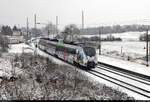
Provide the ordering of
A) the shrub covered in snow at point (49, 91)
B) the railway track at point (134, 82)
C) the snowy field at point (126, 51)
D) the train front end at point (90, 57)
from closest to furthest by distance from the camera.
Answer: the shrub covered in snow at point (49, 91) → the railway track at point (134, 82) → the train front end at point (90, 57) → the snowy field at point (126, 51)

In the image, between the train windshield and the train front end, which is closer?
the train front end

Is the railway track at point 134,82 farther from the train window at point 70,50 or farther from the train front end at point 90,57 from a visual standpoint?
the train window at point 70,50

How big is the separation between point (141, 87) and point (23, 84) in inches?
379

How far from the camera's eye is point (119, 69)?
71.4ft

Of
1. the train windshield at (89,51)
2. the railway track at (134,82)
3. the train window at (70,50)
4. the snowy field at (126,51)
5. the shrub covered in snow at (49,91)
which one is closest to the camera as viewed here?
the shrub covered in snow at (49,91)

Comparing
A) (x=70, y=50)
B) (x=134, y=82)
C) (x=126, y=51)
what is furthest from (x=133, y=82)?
(x=126, y=51)

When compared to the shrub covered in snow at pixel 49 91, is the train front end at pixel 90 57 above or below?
above

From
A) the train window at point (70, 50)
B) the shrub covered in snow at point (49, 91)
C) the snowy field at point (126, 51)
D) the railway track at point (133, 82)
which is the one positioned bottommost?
the railway track at point (133, 82)

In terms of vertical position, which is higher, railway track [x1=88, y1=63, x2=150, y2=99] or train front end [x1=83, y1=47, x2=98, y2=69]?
train front end [x1=83, y1=47, x2=98, y2=69]

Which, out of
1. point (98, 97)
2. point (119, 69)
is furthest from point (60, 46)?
point (98, 97)

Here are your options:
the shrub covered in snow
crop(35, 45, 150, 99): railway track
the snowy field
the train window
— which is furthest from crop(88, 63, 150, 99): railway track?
the snowy field

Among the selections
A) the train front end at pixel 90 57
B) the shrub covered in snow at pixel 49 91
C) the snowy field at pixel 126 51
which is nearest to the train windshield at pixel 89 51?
the train front end at pixel 90 57

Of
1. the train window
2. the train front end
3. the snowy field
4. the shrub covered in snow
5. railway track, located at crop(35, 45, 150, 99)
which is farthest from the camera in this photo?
the snowy field

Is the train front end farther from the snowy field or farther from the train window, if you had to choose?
the snowy field
